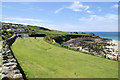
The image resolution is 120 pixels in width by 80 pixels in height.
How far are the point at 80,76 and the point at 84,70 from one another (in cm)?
116

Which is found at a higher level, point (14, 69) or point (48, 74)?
point (14, 69)

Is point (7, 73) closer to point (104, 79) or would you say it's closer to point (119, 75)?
point (104, 79)

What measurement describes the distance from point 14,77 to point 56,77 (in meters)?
2.44

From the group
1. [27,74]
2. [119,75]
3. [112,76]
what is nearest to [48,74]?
[27,74]

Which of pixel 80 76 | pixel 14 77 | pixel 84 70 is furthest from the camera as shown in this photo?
pixel 84 70

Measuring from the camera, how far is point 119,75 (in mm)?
7246

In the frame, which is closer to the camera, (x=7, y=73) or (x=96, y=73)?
(x=7, y=73)

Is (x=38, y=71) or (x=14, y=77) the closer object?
(x=14, y=77)

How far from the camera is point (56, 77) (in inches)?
253

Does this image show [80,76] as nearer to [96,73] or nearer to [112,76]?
[96,73]

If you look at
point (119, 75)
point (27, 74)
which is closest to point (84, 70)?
point (119, 75)

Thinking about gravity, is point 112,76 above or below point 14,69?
below

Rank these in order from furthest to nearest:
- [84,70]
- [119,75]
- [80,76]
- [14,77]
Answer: [84,70] → [119,75] → [80,76] → [14,77]

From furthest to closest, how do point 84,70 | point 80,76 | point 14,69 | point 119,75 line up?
point 84,70
point 119,75
point 80,76
point 14,69
